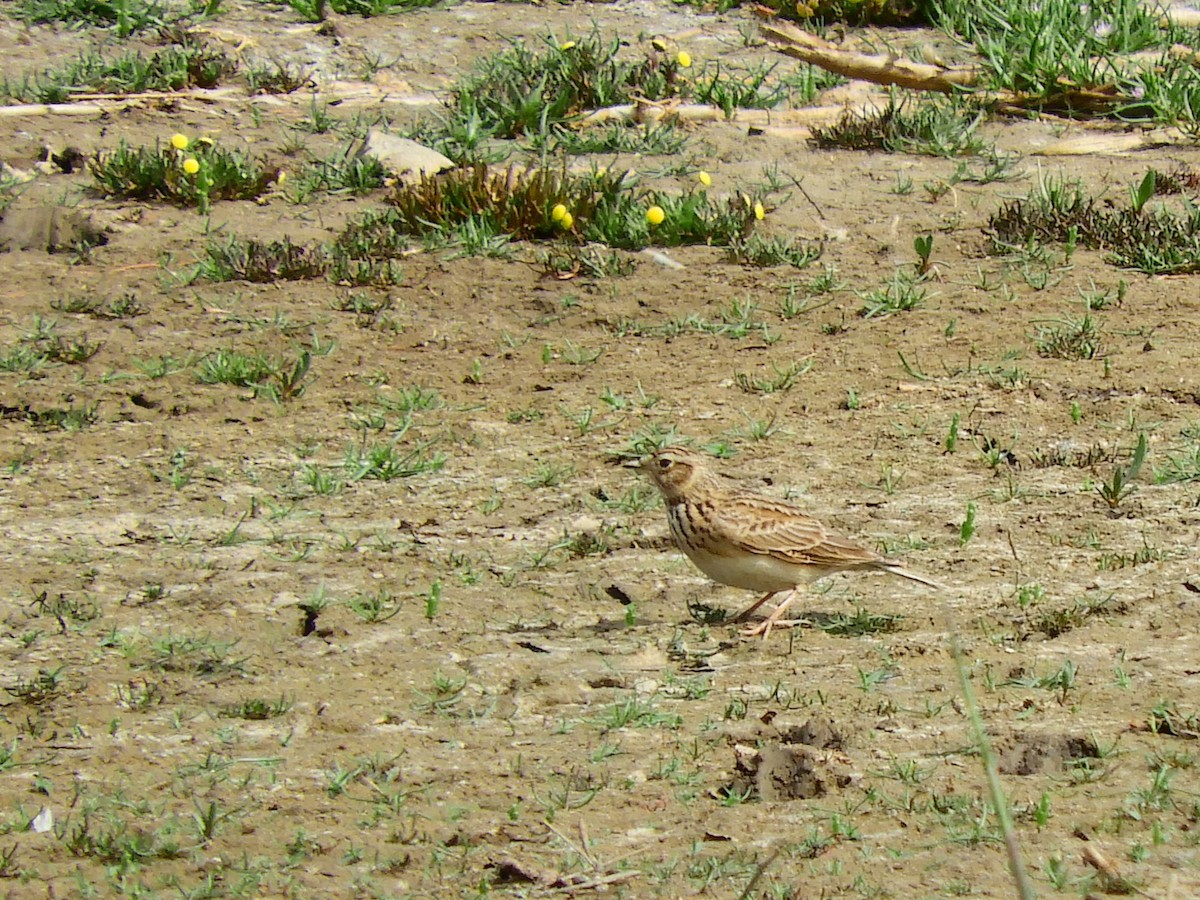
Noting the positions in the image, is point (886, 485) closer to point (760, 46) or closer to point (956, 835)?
point (956, 835)

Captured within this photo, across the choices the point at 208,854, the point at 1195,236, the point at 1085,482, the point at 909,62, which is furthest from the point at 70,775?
the point at 909,62

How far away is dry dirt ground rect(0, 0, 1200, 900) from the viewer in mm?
4746

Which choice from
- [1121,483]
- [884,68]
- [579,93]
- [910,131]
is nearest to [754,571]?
[1121,483]

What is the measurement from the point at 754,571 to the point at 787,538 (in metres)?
0.19

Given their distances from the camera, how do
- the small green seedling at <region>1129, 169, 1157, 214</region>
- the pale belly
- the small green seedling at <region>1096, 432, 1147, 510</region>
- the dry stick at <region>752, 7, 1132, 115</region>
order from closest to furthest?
the pale belly, the small green seedling at <region>1096, 432, 1147, 510</region>, the small green seedling at <region>1129, 169, 1157, 214</region>, the dry stick at <region>752, 7, 1132, 115</region>

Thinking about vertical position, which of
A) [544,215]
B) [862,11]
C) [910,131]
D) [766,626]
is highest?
[862,11]

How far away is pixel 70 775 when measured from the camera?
17.1 feet

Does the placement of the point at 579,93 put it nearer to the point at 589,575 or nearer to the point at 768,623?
the point at 589,575

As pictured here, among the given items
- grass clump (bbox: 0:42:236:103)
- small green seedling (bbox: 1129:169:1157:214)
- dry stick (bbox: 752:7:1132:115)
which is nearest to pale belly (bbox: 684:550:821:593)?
small green seedling (bbox: 1129:169:1157:214)

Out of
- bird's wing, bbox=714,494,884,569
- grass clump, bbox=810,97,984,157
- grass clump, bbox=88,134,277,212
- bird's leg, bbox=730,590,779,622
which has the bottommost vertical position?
bird's leg, bbox=730,590,779,622

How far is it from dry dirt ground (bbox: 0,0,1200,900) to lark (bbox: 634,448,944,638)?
19cm

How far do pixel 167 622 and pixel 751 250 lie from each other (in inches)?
171

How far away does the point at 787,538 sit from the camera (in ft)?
20.6

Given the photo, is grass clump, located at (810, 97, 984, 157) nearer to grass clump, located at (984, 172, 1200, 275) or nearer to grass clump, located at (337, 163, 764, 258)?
grass clump, located at (984, 172, 1200, 275)
